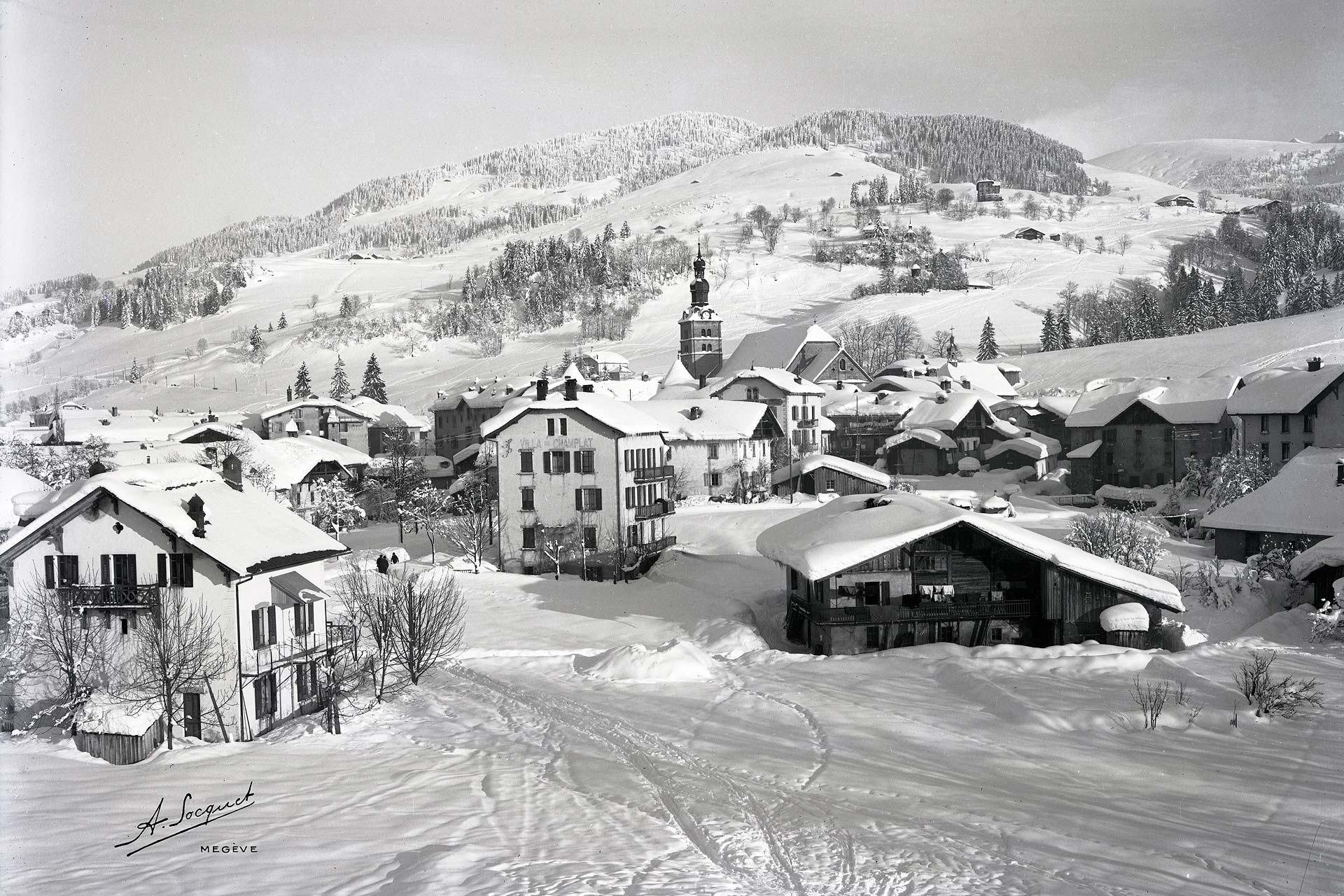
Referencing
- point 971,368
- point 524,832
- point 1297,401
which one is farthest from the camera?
point 971,368

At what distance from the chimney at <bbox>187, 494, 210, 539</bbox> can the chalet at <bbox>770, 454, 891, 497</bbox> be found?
152 ft

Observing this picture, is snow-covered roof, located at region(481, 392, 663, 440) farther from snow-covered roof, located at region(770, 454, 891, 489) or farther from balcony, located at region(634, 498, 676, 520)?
snow-covered roof, located at region(770, 454, 891, 489)

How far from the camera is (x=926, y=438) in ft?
272

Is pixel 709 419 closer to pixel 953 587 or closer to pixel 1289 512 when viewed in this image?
pixel 1289 512

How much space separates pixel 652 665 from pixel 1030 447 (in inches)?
2255

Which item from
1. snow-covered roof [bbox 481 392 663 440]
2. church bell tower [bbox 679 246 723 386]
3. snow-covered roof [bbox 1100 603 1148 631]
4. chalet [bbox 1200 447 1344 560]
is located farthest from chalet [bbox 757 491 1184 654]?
church bell tower [bbox 679 246 723 386]

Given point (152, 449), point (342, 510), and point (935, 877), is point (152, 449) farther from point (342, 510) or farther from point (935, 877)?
point (935, 877)

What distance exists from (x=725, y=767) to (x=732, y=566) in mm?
29475

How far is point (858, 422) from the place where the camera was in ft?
290

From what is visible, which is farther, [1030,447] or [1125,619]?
[1030,447]

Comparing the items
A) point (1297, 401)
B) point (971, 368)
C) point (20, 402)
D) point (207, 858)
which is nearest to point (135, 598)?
point (207, 858)

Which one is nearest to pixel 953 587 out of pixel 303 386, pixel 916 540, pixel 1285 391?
pixel 916 540

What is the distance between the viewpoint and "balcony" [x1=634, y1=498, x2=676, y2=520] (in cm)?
5225

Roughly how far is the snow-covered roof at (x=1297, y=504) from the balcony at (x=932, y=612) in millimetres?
18822
